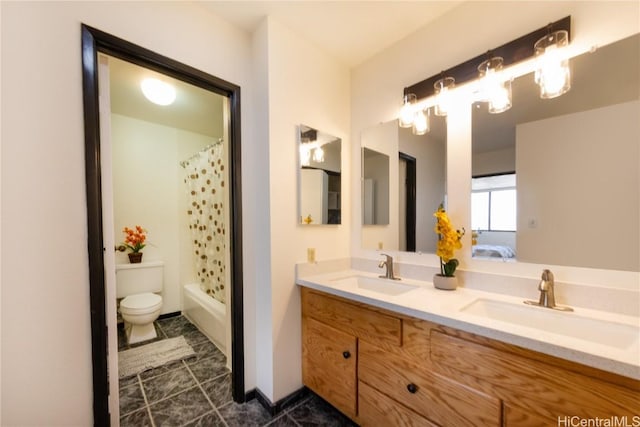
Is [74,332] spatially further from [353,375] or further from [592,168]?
[592,168]

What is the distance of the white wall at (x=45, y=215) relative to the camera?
37.6 inches

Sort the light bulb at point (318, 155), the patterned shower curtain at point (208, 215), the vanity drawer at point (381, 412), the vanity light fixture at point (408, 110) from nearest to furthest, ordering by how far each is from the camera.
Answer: the vanity drawer at point (381, 412) < the vanity light fixture at point (408, 110) < the light bulb at point (318, 155) < the patterned shower curtain at point (208, 215)

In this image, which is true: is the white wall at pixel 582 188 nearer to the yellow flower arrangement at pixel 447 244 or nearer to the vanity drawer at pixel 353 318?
the yellow flower arrangement at pixel 447 244

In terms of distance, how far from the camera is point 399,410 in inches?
45.3

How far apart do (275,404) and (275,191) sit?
4.35 ft

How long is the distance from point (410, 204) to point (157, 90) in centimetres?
207

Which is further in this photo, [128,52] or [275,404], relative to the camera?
[275,404]

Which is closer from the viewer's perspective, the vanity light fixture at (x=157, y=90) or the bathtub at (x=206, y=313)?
the vanity light fixture at (x=157, y=90)

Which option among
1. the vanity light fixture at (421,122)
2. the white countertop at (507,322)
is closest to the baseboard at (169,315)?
the white countertop at (507,322)

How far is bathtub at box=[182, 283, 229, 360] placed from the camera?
86.8 inches

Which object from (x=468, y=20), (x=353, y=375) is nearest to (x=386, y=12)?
(x=468, y=20)

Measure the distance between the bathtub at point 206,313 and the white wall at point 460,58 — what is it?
4.65ft

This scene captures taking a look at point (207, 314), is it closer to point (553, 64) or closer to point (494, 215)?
point (494, 215)

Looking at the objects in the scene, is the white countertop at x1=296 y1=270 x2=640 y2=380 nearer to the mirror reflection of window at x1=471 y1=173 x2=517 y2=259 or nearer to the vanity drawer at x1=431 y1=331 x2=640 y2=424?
the vanity drawer at x1=431 y1=331 x2=640 y2=424
